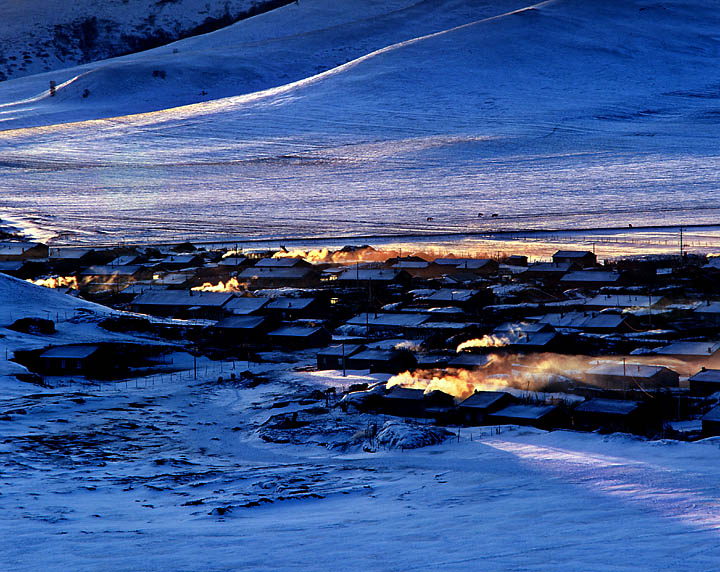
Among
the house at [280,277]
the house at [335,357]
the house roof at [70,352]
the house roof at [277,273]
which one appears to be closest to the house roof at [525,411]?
the house at [335,357]

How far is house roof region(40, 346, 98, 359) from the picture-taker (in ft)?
66.7

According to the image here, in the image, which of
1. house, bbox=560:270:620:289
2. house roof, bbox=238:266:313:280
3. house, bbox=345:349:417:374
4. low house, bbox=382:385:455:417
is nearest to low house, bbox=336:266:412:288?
house roof, bbox=238:266:313:280

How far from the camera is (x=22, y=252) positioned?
38719mm

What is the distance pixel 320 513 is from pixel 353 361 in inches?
327

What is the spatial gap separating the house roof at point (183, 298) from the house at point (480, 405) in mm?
11488

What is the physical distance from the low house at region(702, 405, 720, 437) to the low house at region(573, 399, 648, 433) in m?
0.85

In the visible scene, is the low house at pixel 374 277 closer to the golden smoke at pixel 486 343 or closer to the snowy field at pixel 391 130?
the golden smoke at pixel 486 343

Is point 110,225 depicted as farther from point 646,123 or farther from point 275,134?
point 646,123

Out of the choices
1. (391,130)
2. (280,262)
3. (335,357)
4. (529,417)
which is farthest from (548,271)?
(391,130)

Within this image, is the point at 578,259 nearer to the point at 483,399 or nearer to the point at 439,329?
the point at 439,329

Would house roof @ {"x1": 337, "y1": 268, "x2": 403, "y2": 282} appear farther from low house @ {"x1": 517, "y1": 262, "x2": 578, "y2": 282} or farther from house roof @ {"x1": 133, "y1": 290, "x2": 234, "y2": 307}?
house roof @ {"x1": 133, "y1": 290, "x2": 234, "y2": 307}

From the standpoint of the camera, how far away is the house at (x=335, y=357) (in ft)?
64.9

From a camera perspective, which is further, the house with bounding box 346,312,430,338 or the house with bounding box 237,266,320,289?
the house with bounding box 237,266,320,289

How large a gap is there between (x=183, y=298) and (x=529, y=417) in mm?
13798
